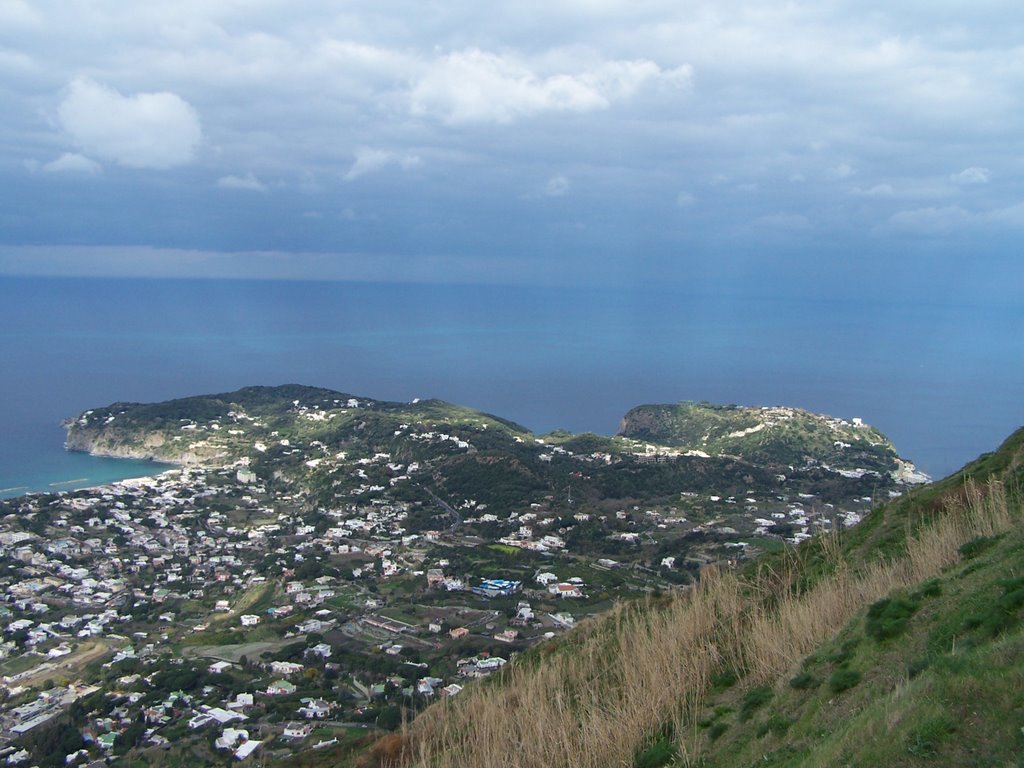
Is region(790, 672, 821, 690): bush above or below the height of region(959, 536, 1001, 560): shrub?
below

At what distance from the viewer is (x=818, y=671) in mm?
6719

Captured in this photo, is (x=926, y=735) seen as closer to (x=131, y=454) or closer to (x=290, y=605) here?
(x=290, y=605)

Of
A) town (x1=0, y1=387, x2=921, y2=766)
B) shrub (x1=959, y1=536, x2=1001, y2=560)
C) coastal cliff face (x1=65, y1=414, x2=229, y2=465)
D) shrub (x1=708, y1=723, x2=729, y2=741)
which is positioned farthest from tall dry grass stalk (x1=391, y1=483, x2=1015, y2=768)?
coastal cliff face (x1=65, y1=414, x2=229, y2=465)

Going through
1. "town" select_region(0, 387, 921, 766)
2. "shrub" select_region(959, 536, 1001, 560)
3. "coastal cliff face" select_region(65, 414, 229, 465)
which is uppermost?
"shrub" select_region(959, 536, 1001, 560)

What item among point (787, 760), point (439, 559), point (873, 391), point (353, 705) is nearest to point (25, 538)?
point (439, 559)

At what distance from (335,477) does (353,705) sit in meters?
30.0

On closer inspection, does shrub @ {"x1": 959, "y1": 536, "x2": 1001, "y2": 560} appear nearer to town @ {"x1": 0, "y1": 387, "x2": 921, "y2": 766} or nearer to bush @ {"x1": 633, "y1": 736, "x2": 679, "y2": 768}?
bush @ {"x1": 633, "y1": 736, "x2": 679, "y2": 768}

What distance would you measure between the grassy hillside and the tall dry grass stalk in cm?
3

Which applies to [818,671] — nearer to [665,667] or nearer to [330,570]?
[665,667]

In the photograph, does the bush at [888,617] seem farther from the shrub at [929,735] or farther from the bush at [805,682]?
the shrub at [929,735]

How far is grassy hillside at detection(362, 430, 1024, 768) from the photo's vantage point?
4.55 m

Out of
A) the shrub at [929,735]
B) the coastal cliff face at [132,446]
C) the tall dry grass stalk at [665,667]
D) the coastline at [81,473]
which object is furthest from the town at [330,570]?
the shrub at [929,735]

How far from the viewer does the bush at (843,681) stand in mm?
6036

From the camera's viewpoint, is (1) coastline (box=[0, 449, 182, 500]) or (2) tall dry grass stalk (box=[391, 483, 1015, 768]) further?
(1) coastline (box=[0, 449, 182, 500])
